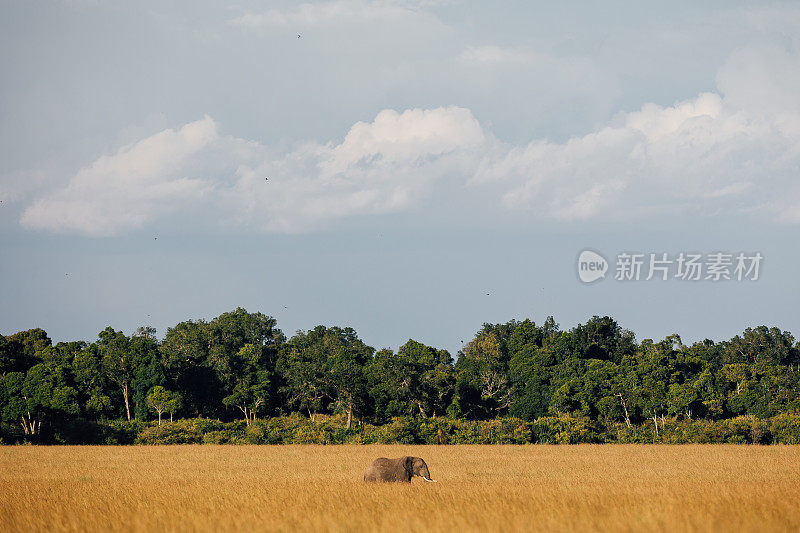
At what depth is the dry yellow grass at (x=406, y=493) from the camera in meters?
16.5

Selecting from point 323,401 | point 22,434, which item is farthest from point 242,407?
point 22,434

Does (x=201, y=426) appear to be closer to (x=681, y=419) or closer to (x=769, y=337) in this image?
(x=681, y=419)

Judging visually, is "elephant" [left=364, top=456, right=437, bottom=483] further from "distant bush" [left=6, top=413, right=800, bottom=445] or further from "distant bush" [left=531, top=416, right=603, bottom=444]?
"distant bush" [left=531, top=416, right=603, bottom=444]

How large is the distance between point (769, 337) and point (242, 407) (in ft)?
230

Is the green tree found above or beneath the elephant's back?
above

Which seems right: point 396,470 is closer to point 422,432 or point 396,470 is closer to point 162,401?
point 422,432

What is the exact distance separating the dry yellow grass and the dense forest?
69.3ft

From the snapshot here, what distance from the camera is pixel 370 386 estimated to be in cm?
6869

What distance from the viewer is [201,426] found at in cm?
6022

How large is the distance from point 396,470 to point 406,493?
411cm

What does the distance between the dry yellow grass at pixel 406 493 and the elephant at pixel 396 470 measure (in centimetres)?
78

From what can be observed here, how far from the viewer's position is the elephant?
86.4 ft

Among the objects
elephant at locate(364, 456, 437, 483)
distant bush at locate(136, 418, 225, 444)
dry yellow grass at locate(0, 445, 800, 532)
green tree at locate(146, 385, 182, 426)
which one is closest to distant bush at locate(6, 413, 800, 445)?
distant bush at locate(136, 418, 225, 444)

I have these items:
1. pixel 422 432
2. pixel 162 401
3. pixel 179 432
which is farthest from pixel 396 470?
pixel 162 401
